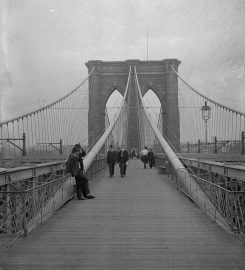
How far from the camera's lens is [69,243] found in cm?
584

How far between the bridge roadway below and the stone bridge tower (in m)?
39.0

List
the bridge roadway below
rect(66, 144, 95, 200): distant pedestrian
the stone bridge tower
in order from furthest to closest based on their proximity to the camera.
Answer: the stone bridge tower
rect(66, 144, 95, 200): distant pedestrian
the bridge roadway below

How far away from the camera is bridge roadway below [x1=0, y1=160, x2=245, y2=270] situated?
4914 millimetres

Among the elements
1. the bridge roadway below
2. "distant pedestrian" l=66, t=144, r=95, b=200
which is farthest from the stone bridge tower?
the bridge roadway below

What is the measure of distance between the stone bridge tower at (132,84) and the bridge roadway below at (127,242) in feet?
128

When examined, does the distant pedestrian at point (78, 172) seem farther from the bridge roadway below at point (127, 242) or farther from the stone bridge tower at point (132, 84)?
the stone bridge tower at point (132, 84)

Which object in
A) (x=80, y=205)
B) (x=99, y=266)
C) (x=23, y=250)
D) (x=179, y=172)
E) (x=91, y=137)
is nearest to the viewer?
(x=99, y=266)

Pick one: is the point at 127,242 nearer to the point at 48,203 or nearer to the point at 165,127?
the point at 48,203

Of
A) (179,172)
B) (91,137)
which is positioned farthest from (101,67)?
(179,172)

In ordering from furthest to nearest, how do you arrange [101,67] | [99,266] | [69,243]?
[101,67]
[69,243]
[99,266]

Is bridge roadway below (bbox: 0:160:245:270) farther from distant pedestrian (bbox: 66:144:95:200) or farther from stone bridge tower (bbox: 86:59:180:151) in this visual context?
stone bridge tower (bbox: 86:59:180:151)

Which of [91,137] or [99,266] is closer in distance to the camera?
[99,266]

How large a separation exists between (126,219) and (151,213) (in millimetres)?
771

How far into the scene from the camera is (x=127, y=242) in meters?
5.88
